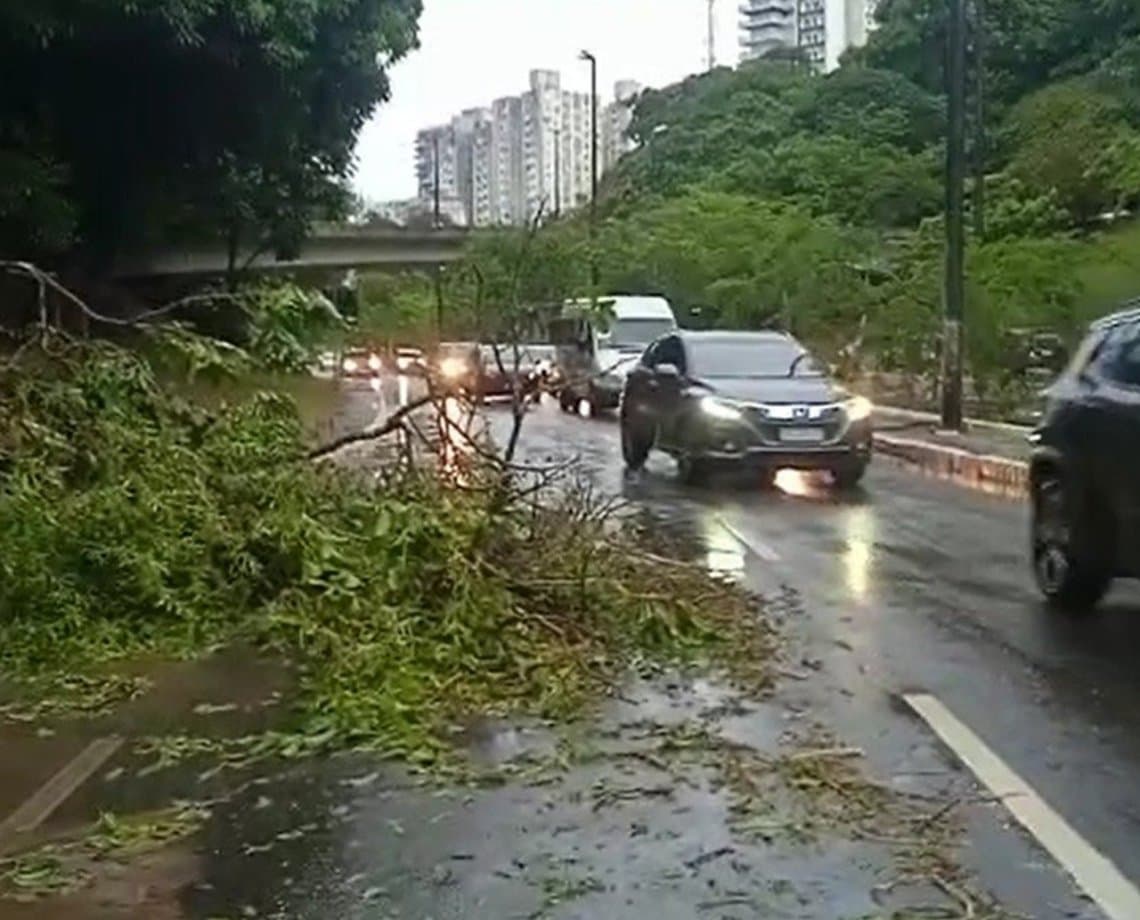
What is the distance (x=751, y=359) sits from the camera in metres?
21.8

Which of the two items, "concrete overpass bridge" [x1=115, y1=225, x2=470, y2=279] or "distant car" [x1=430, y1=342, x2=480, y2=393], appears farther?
"concrete overpass bridge" [x1=115, y1=225, x2=470, y2=279]

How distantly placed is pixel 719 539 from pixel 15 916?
32.2ft

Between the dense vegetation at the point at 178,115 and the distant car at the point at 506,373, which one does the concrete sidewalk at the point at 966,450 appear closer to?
the distant car at the point at 506,373

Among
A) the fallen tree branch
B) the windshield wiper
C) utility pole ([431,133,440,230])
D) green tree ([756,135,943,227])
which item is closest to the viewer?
the fallen tree branch

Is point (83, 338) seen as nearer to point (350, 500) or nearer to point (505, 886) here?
point (350, 500)

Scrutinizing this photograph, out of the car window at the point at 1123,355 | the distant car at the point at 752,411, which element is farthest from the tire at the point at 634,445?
the car window at the point at 1123,355

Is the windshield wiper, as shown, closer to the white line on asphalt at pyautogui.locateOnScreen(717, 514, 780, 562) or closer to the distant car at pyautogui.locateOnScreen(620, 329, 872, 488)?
the distant car at pyautogui.locateOnScreen(620, 329, 872, 488)

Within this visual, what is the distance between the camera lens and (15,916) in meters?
5.98

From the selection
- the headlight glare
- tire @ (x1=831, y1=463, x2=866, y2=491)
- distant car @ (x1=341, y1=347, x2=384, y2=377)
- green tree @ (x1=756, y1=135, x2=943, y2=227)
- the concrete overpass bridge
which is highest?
green tree @ (x1=756, y1=135, x2=943, y2=227)

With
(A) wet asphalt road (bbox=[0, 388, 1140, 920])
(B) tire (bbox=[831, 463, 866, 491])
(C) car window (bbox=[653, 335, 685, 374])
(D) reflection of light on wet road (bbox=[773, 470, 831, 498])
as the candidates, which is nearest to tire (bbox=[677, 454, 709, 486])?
(D) reflection of light on wet road (bbox=[773, 470, 831, 498])

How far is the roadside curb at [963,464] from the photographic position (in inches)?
840

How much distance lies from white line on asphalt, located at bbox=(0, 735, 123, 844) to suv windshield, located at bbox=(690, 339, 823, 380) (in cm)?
1363

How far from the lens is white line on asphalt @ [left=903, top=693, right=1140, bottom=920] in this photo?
5.82 meters

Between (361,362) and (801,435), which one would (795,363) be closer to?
(801,435)
